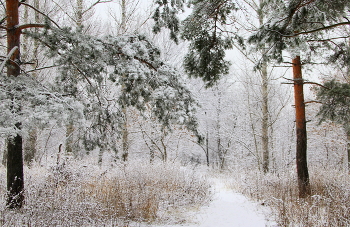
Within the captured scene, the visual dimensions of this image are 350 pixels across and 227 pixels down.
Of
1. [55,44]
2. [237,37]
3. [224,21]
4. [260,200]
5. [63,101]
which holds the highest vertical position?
[224,21]

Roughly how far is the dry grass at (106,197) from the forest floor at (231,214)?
39 centimetres

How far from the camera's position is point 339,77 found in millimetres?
12703

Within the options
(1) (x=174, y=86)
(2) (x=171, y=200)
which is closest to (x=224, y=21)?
(1) (x=174, y=86)

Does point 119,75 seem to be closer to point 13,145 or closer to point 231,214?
point 13,145

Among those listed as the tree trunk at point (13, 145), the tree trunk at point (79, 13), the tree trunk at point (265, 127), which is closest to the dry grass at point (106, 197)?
the tree trunk at point (13, 145)

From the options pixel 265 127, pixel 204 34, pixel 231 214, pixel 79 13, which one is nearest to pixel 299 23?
pixel 204 34

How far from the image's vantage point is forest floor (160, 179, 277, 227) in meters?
4.62

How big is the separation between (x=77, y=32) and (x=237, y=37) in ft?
8.78

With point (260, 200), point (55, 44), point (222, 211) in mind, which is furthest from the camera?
point (260, 200)

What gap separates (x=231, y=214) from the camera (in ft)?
17.3

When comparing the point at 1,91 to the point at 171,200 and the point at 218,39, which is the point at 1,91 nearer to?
the point at 218,39

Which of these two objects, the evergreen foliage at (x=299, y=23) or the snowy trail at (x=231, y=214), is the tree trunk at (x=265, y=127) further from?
the evergreen foliage at (x=299, y=23)

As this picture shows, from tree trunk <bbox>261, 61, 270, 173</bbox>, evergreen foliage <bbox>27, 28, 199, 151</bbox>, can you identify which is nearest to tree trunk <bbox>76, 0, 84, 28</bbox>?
evergreen foliage <bbox>27, 28, 199, 151</bbox>

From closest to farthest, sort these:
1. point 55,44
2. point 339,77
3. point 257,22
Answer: point 55,44
point 257,22
point 339,77
